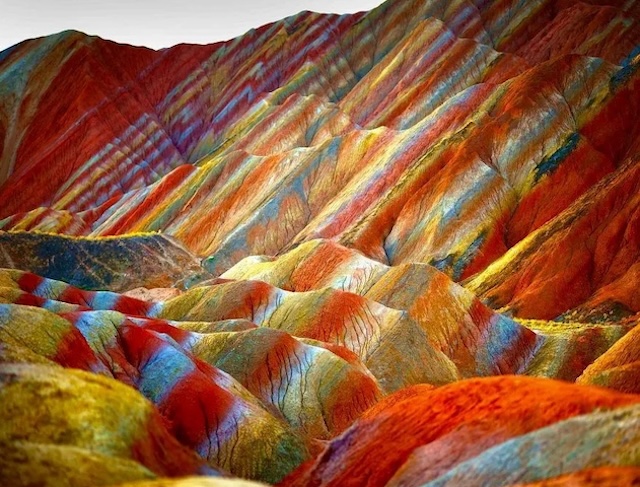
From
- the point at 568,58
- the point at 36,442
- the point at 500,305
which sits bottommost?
the point at 500,305

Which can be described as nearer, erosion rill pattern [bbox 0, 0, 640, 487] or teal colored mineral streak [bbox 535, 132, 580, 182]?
erosion rill pattern [bbox 0, 0, 640, 487]

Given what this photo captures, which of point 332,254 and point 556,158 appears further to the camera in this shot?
point 556,158

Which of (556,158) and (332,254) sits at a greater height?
(556,158)

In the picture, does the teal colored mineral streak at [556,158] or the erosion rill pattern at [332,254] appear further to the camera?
the teal colored mineral streak at [556,158]

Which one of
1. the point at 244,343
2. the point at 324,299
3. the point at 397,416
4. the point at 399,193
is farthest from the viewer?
the point at 399,193

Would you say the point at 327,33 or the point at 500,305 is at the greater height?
the point at 327,33

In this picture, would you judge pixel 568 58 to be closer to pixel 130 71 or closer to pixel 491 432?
pixel 491 432

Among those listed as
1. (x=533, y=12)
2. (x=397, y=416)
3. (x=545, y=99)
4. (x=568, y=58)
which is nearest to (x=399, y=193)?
(x=545, y=99)

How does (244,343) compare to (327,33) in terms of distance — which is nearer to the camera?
(244,343)
